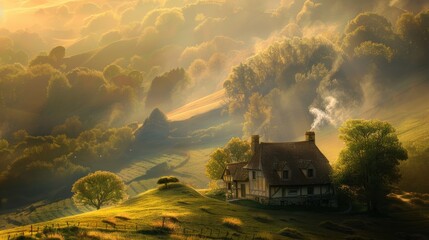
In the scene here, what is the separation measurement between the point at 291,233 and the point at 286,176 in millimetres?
29259

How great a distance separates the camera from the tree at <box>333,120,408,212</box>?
86500 millimetres

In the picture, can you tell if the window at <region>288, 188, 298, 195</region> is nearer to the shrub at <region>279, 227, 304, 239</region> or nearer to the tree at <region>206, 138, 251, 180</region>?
the tree at <region>206, 138, 251, 180</region>

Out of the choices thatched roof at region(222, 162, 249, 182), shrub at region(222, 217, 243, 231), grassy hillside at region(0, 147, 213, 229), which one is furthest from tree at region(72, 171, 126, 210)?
shrub at region(222, 217, 243, 231)

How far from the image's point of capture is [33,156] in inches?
7451

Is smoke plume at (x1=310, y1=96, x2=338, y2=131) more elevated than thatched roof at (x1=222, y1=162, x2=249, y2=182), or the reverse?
smoke plume at (x1=310, y1=96, x2=338, y2=131)

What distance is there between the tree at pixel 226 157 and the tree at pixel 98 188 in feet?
68.3

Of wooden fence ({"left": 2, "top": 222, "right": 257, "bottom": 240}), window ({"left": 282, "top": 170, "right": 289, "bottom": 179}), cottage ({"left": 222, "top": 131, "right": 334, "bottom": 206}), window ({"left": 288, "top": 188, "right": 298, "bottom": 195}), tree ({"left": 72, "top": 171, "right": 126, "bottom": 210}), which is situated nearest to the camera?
wooden fence ({"left": 2, "top": 222, "right": 257, "bottom": 240})

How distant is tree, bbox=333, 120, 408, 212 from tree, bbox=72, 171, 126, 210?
159 feet

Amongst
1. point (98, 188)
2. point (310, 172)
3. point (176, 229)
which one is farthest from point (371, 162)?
point (98, 188)

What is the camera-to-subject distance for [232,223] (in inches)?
2479

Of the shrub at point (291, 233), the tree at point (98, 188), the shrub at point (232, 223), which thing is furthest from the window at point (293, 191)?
the tree at point (98, 188)

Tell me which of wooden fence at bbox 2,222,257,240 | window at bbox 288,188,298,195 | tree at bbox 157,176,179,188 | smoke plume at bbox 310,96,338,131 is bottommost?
wooden fence at bbox 2,222,257,240

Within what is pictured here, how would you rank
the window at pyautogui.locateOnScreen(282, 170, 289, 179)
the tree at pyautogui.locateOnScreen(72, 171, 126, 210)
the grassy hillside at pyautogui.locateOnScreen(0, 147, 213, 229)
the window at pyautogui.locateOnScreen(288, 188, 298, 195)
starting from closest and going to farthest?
the window at pyautogui.locateOnScreen(288, 188, 298, 195), the window at pyautogui.locateOnScreen(282, 170, 289, 179), the tree at pyautogui.locateOnScreen(72, 171, 126, 210), the grassy hillside at pyautogui.locateOnScreen(0, 147, 213, 229)

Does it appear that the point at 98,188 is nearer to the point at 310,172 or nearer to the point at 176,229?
the point at 310,172
